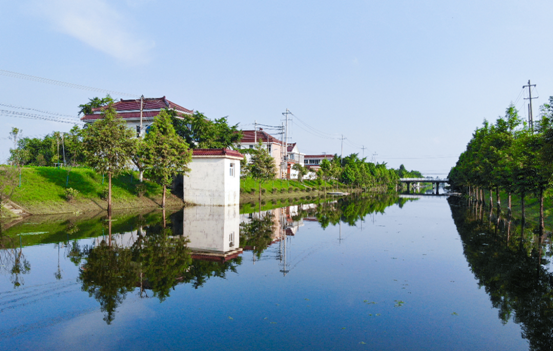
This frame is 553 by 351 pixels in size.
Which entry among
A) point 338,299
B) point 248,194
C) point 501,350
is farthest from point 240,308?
point 248,194

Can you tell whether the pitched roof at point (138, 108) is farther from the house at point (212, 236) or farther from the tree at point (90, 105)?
the house at point (212, 236)

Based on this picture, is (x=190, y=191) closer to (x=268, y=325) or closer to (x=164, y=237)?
(x=164, y=237)

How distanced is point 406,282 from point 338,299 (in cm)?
291

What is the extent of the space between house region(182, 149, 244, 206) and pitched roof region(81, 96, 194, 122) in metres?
17.2

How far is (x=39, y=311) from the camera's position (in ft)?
26.0

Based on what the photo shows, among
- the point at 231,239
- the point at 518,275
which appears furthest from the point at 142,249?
the point at 518,275

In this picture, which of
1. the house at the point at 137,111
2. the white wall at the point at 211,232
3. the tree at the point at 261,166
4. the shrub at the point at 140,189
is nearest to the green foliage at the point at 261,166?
the tree at the point at 261,166

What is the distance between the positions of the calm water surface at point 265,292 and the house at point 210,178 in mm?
15578

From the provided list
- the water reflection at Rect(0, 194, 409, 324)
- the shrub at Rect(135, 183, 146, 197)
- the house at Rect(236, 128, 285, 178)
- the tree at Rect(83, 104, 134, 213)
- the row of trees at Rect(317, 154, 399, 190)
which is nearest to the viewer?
A: the water reflection at Rect(0, 194, 409, 324)

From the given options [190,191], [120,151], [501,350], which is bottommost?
[501,350]

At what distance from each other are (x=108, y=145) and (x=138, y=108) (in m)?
28.0

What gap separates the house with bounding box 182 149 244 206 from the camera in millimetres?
33062

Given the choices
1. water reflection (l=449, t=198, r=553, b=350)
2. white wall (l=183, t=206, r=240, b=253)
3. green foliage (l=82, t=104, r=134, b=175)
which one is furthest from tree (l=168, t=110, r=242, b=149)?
water reflection (l=449, t=198, r=553, b=350)

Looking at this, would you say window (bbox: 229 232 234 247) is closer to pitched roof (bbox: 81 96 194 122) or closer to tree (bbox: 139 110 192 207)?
tree (bbox: 139 110 192 207)
